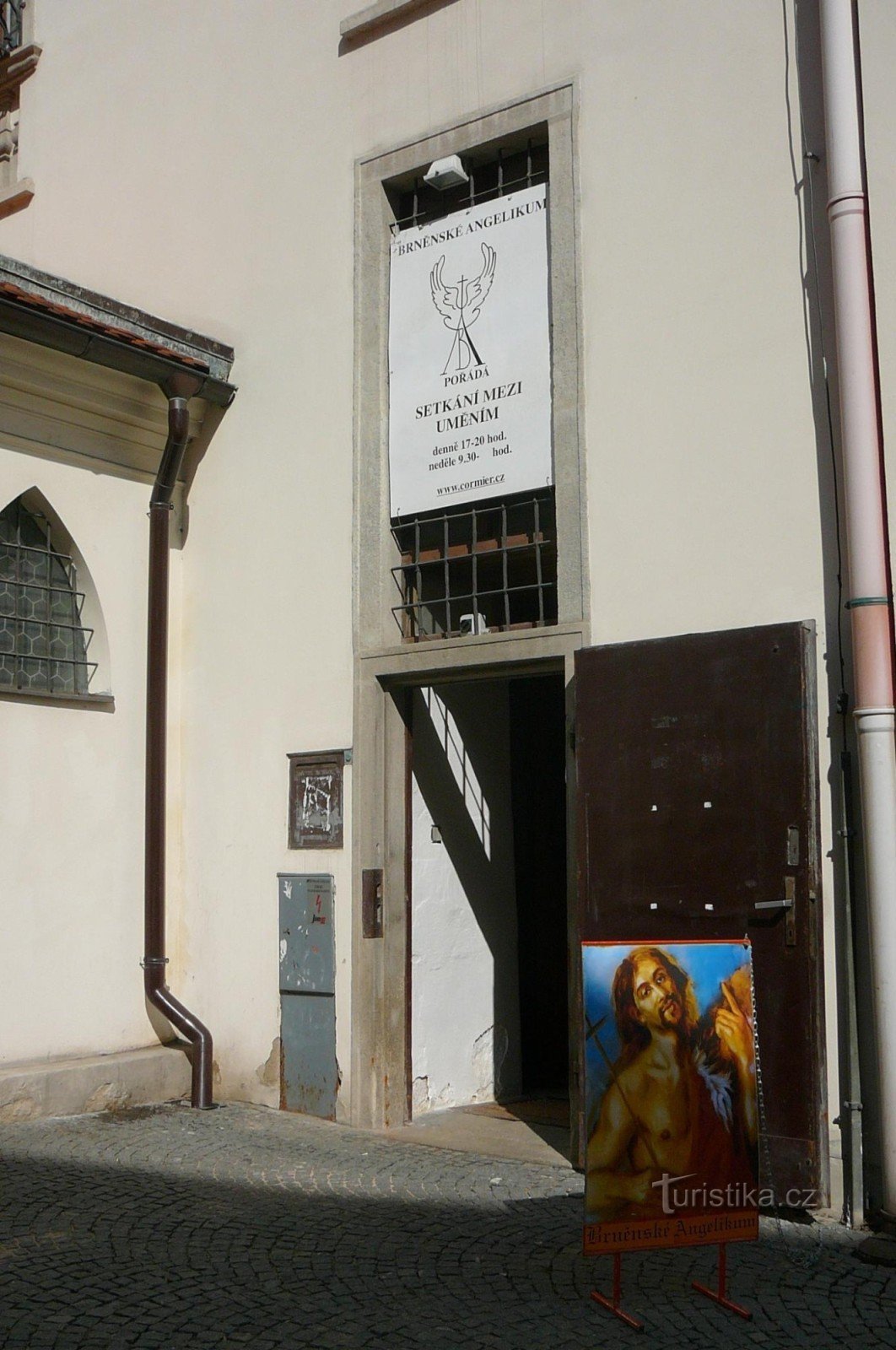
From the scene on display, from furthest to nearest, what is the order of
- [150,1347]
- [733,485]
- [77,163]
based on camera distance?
[77,163], [733,485], [150,1347]

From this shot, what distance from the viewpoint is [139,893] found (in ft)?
27.0

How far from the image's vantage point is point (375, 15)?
7.99 meters

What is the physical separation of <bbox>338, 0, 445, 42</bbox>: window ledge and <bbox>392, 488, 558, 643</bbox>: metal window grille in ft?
9.84

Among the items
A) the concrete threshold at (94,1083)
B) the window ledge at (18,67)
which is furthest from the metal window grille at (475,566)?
the window ledge at (18,67)

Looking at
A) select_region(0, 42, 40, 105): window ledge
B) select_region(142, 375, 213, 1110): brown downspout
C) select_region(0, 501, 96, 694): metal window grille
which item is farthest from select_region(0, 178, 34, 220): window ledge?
select_region(0, 501, 96, 694): metal window grille

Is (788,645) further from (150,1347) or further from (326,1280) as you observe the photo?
(150,1347)

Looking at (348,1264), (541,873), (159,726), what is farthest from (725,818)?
(159,726)

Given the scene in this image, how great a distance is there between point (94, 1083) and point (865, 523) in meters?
5.11

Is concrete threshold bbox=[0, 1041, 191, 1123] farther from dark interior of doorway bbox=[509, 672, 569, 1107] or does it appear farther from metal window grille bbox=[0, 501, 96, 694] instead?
dark interior of doorway bbox=[509, 672, 569, 1107]

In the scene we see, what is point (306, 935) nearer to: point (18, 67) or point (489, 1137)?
point (489, 1137)

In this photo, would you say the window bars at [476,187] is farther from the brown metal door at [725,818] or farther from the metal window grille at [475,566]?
the brown metal door at [725,818]

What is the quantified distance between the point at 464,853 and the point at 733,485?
315 centimetres

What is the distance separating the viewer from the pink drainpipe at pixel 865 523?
543 centimetres

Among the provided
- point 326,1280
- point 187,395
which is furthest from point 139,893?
point 326,1280
